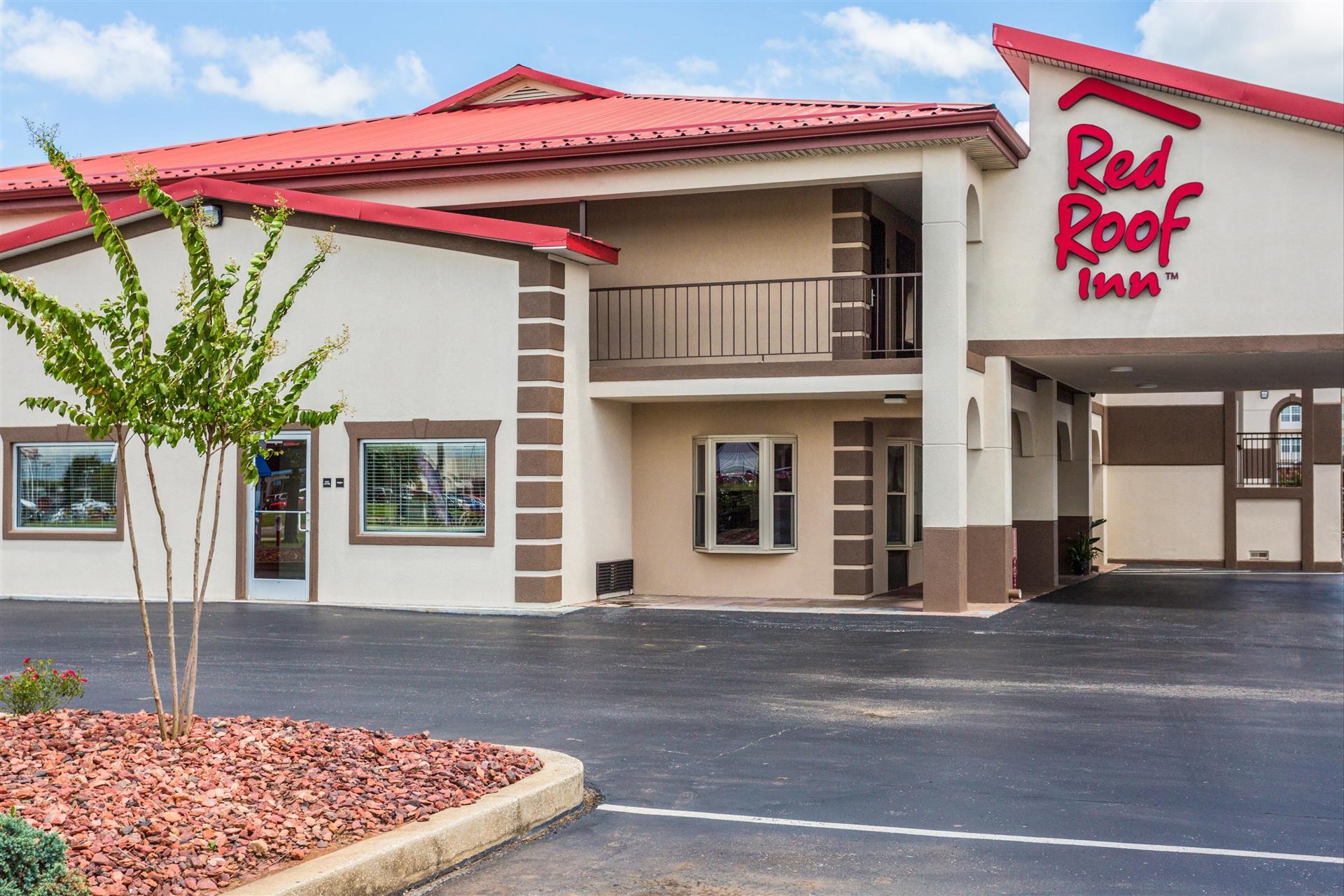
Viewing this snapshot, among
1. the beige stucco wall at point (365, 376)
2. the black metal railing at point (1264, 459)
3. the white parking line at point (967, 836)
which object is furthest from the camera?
the black metal railing at point (1264, 459)

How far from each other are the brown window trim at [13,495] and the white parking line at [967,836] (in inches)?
553

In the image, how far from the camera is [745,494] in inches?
776

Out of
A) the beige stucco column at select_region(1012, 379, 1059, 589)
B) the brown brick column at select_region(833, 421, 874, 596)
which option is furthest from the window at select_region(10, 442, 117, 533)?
the beige stucco column at select_region(1012, 379, 1059, 589)

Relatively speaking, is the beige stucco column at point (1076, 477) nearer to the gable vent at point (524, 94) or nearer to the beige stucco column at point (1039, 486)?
the beige stucco column at point (1039, 486)

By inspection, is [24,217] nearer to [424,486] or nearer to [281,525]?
[281,525]

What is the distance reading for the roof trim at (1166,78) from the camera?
16938 millimetres

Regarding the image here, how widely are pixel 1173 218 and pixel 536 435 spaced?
27.3ft

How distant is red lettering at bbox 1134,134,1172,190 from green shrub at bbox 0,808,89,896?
15830 mm

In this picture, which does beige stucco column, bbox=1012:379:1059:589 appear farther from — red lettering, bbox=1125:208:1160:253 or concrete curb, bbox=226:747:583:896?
concrete curb, bbox=226:747:583:896

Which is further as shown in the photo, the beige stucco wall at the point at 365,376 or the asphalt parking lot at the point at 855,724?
the beige stucco wall at the point at 365,376

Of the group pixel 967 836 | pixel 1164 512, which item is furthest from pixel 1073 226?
pixel 1164 512

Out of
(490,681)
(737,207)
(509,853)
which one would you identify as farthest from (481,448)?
(509,853)

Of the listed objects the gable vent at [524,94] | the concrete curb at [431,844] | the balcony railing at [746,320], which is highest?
the gable vent at [524,94]

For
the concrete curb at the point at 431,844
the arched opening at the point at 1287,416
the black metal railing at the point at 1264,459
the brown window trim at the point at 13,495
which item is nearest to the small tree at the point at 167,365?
the concrete curb at the point at 431,844
